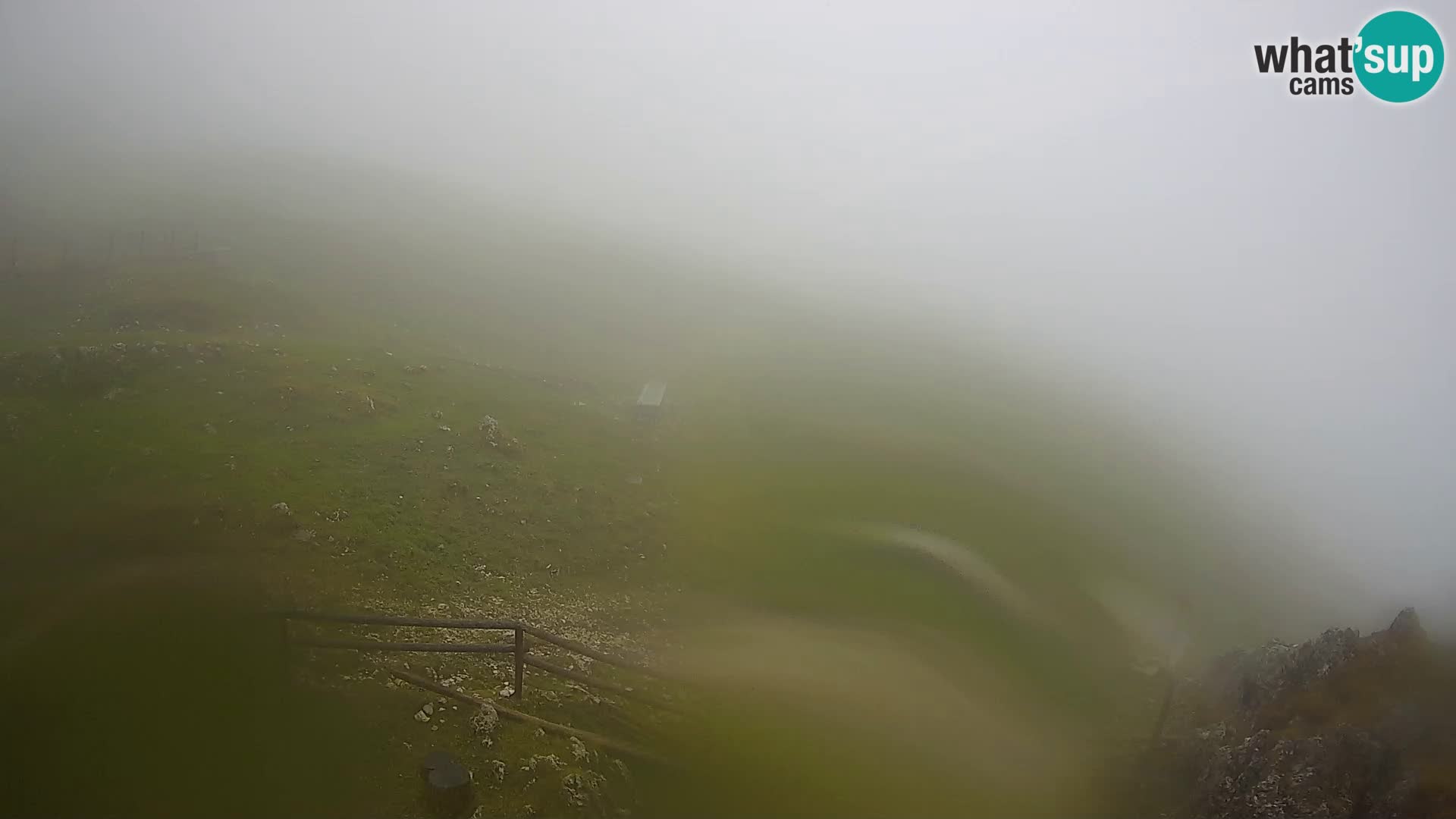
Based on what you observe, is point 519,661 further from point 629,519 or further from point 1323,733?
point 1323,733

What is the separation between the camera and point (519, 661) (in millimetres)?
4625

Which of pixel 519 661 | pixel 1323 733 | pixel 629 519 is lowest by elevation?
pixel 1323 733

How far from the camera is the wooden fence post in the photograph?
451 cm

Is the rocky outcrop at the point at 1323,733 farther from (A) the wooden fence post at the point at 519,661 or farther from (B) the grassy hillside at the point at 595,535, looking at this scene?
(A) the wooden fence post at the point at 519,661

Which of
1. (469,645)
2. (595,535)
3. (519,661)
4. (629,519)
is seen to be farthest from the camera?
(629,519)

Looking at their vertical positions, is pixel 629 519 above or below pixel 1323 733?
above

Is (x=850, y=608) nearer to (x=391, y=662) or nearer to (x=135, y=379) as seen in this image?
(x=391, y=662)

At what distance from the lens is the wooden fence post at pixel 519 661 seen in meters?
4.51

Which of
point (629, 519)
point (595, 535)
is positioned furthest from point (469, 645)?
point (629, 519)

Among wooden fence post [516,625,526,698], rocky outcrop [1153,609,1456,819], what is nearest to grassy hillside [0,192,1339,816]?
wooden fence post [516,625,526,698]

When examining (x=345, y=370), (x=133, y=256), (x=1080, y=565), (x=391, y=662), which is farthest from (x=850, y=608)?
(x=133, y=256)

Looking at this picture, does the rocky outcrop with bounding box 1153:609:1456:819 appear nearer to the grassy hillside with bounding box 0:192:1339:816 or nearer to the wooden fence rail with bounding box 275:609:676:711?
the grassy hillside with bounding box 0:192:1339:816

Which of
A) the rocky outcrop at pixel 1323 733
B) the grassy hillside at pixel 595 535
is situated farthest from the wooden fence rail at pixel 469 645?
the rocky outcrop at pixel 1323 733

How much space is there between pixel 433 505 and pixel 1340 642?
7655 mm
